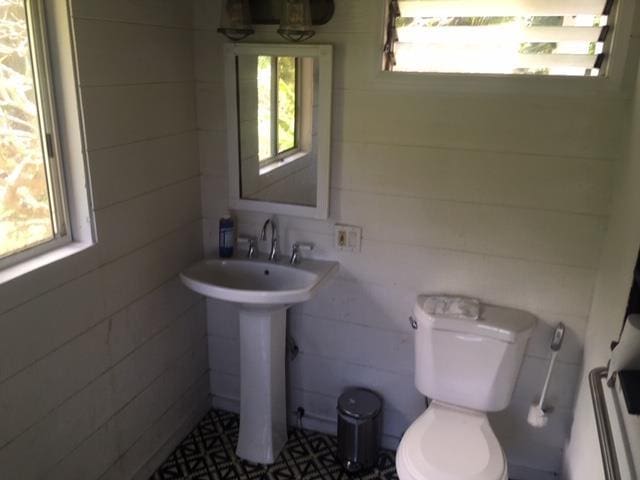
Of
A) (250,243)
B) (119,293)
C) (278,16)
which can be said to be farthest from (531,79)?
(119,293)

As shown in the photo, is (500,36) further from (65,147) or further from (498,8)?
(65,147)

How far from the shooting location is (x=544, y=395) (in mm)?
2094

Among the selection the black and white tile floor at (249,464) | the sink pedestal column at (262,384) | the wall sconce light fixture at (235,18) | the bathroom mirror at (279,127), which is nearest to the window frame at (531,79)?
the bathroom mirror at (279,127)

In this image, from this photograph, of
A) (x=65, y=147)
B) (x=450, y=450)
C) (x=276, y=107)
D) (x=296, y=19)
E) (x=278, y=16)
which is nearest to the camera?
(x=65, y=147)

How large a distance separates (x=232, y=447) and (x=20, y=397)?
3.57ft

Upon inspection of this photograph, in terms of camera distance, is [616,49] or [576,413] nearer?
[616,49]

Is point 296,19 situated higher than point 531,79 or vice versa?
point 296,19

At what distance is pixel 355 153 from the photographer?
6.93 ft

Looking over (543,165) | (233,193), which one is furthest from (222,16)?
(543,165)

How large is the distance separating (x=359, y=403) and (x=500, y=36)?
Answer: 153 cm

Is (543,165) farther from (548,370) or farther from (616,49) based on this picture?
(548,370)

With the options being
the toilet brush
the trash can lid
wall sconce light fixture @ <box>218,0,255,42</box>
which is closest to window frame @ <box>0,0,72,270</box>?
wall sconce light fixture @ <box>218,0,255,42</box>

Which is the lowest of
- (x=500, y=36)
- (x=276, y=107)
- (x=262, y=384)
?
(x=262, y=384)

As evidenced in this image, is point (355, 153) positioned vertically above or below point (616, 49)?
below
